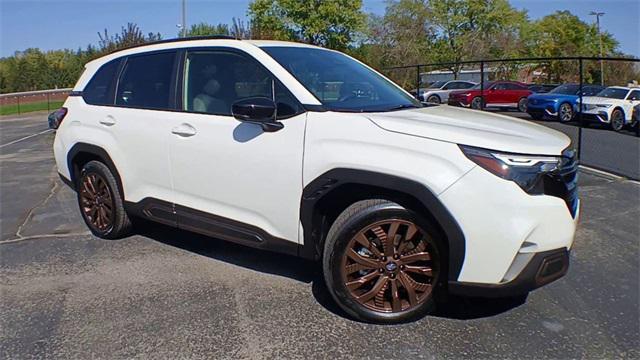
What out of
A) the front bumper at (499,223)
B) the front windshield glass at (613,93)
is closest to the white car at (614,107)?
the front windshield glass at (613,93)

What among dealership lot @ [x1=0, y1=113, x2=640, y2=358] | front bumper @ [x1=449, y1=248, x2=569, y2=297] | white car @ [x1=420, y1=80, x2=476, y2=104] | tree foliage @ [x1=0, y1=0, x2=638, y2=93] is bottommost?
dealership lot @ [x1=0, y1=113, x2=640, y2=358]

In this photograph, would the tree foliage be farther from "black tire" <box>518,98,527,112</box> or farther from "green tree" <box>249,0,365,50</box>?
"black tire" <box>518,98,527,112</box>

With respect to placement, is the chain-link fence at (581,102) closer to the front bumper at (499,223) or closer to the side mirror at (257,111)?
the front bumper at (499,223)

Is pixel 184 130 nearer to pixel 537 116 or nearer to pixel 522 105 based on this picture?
pixel 537 116

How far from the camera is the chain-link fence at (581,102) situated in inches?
392

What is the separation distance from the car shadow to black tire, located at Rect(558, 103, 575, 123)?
16636 mm

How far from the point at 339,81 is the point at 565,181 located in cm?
180

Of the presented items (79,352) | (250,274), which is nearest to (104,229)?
(250,274)

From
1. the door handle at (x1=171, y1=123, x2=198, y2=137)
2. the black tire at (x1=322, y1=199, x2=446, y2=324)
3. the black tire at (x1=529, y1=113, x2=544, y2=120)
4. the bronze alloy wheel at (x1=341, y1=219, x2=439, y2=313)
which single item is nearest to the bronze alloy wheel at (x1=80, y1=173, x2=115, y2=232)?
the door handle at (x1=171, y1=123, x2=198, y2=137)

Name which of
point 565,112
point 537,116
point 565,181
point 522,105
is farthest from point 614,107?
point 565,181

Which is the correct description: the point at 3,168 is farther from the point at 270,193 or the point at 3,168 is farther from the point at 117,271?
the point at 270,193

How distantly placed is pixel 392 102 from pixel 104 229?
9.96ft

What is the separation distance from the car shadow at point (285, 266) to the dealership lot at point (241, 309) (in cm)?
1

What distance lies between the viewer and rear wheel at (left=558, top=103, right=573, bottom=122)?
18078mm
